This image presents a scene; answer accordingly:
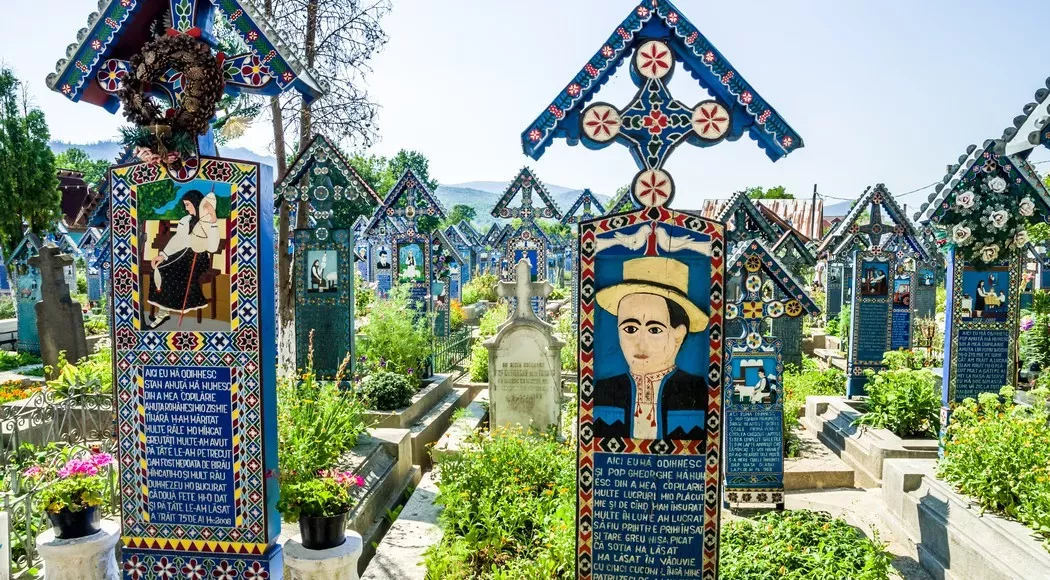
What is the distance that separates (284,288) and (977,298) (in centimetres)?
1152

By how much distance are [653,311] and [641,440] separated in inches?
36.2

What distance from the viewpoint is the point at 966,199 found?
848 centimetres

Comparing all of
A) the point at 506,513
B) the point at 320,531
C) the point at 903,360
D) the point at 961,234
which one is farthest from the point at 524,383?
the point at 903,360

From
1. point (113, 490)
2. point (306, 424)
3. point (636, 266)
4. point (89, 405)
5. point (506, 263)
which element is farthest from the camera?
point (506, 263)

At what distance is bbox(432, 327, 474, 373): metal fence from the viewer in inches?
585

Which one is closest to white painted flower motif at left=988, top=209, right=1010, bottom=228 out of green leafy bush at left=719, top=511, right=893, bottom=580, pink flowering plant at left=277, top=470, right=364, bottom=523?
green leafy bush at left=719, top=511, right=893, bottom=580

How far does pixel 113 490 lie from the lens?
632 centimetres

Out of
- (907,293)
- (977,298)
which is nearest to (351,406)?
(977,298)

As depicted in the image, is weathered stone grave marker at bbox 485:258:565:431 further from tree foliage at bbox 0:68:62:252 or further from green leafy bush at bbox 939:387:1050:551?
tree foliage at bbox 0:68:62:252

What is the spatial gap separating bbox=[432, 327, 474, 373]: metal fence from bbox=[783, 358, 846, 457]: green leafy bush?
673cm

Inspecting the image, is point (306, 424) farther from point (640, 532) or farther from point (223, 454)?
point (640, 532)

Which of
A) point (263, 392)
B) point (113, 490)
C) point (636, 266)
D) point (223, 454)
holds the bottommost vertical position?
point (113, 490)

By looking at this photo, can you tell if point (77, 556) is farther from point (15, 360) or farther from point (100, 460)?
point (15, 360)

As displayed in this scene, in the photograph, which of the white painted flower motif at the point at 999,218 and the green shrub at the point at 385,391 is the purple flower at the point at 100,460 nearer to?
the green shrub at the point at 385,391
